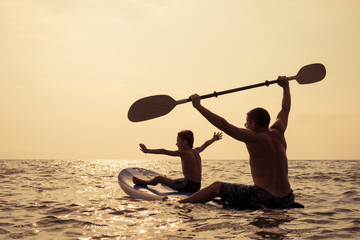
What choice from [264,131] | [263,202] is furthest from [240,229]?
[264,131]

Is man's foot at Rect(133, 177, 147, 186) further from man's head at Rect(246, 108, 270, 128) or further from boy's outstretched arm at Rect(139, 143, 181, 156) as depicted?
man's head at Rect(246, 108, 270, 128)

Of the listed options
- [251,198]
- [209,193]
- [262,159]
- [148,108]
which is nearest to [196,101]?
[262,159]

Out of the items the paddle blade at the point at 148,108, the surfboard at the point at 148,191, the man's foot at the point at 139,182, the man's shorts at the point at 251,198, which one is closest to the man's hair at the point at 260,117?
the man's shorts at the point at 251,198

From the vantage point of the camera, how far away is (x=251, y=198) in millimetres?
5305

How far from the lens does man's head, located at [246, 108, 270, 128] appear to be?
5.21m

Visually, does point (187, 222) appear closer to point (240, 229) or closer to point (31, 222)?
point (240, 229)

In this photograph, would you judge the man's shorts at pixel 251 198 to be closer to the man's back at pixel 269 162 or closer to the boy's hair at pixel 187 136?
the man's back at pixel 269 162

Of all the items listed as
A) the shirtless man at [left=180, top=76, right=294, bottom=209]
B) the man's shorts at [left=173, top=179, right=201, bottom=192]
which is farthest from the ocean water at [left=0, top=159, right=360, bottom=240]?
the man's shorts at [left=173, top=179, right=201, bottom=192]

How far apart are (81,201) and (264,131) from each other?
407 centimetres

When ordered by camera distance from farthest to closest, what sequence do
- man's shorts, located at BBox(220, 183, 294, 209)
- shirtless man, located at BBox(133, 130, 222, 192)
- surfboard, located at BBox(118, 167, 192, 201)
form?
shirtless man, located at BBox(133, 130, 222, 192)
surfboard, located at BBox(118, 167, 192, 201)
man's shorts, located at BBox(220, 183, 294, 209)

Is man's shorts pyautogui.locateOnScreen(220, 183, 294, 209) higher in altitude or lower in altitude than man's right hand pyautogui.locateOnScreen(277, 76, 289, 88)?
lower

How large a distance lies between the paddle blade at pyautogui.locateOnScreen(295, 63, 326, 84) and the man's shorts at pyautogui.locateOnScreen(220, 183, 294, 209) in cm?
269

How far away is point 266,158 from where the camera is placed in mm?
5020

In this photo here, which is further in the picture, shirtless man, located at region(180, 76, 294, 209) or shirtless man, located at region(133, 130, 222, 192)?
shirtless man, located at region(133, 130, 222, 192)
